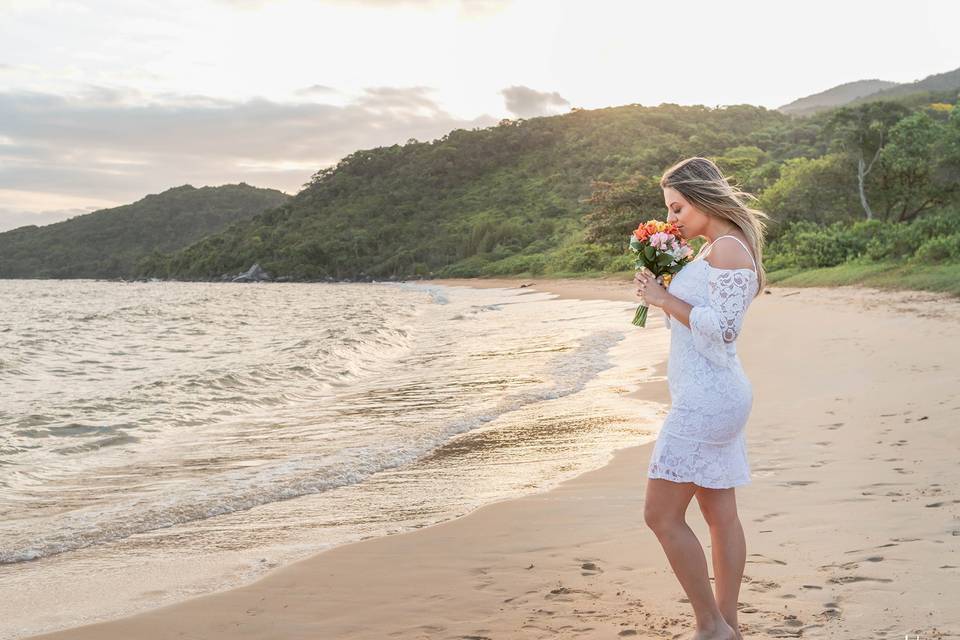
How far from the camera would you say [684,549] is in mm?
3139

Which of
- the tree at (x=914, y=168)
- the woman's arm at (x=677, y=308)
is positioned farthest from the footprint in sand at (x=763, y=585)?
the tree at (x=914, y=168)

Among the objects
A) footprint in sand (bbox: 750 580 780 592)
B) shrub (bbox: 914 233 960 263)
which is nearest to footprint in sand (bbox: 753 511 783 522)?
footprint in sand (bbox: 750 580 780 592)

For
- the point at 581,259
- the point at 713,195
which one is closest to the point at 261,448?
the point at 713,195

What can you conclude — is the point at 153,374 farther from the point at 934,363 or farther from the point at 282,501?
the point at 934,363

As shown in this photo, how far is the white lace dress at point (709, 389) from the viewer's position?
3014mm

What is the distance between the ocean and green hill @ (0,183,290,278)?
126 metres

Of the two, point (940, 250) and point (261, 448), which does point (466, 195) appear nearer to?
point (940, 250)

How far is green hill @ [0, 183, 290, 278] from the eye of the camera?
440 feet

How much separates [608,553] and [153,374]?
12226 millimetres

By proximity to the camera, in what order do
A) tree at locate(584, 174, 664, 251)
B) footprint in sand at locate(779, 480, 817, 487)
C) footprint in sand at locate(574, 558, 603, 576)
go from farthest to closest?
tree at locate(584, 174, 664, 251) < footprint in sand at locate(779, 480, 817, 487) < footprint in sand at locate(574, 558, 603, 576)

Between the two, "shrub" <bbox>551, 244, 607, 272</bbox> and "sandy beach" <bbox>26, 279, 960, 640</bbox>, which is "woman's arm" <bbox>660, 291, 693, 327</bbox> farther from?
"shrub" <bbox>551, 244, 607, 272</bbox>

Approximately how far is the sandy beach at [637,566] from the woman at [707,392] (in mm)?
331

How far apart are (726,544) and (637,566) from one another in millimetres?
966

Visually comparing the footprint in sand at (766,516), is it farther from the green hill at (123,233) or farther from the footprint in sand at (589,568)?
the green hill at (123,233)
